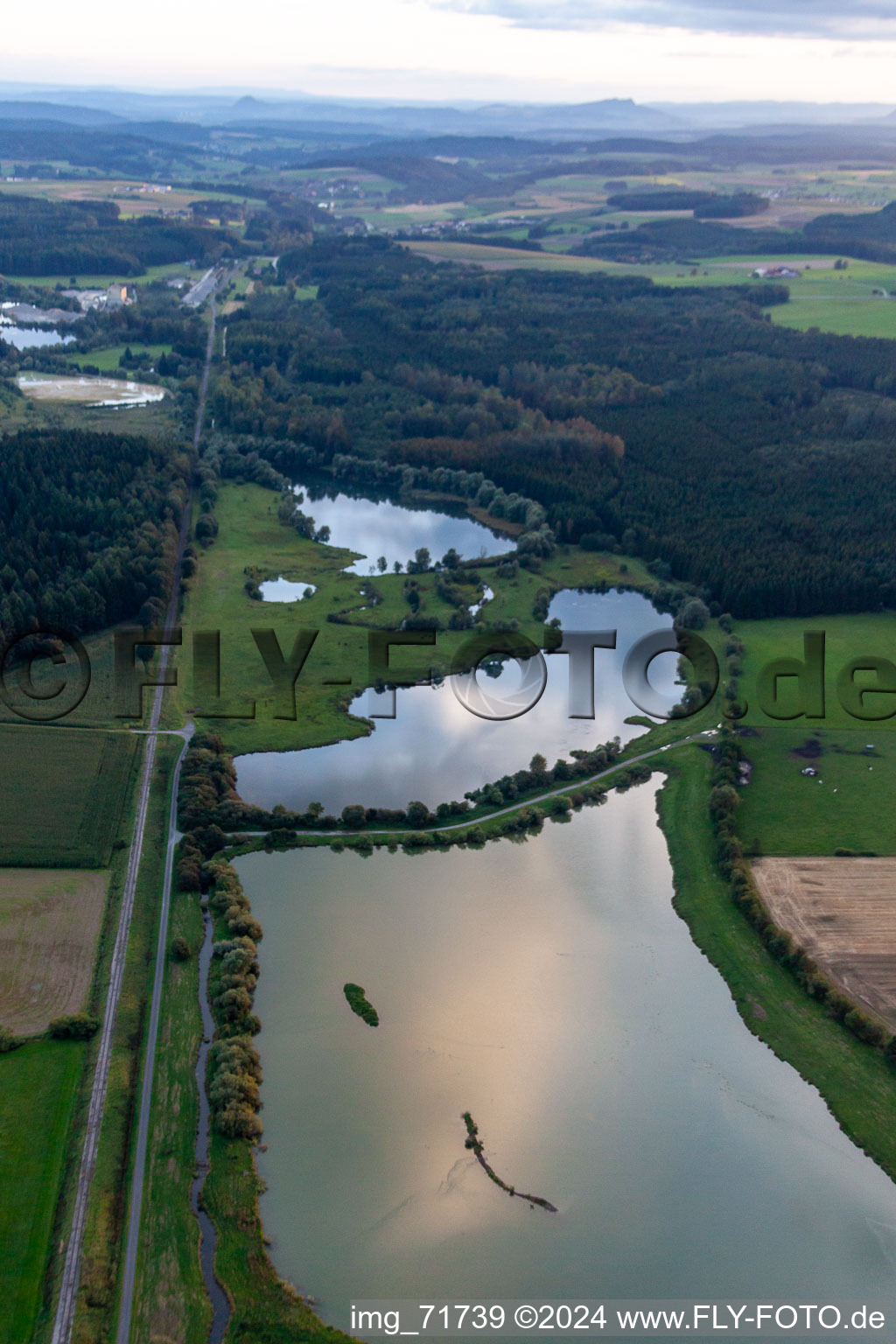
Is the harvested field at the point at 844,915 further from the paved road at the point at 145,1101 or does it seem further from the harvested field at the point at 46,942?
the harvested field at the point at 46,942

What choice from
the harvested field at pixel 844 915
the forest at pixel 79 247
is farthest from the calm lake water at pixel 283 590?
the forest at pixel 79 247

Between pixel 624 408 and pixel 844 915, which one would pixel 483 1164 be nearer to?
pixel 844 915

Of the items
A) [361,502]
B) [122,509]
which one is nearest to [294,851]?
[122,509]

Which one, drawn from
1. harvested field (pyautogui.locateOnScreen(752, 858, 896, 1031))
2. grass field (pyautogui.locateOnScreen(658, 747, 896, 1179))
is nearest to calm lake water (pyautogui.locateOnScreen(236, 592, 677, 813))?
grass field (pyautogui.locateOnScreen(658, 747, 896, 1179))

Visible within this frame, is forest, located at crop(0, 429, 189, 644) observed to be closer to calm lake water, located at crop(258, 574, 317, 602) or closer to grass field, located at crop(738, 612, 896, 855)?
calm lake water, located at crop(258, 574, 317, 602)

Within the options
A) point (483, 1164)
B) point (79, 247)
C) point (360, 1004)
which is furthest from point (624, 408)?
point (79, 247)

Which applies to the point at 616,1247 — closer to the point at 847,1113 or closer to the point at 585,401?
the point at 847,1113
